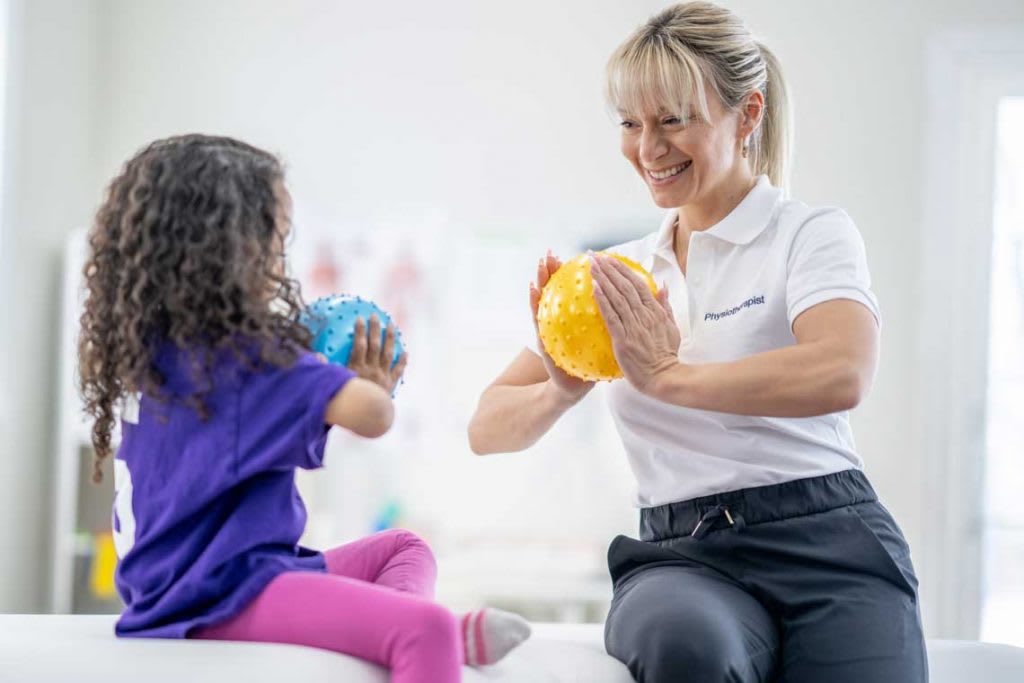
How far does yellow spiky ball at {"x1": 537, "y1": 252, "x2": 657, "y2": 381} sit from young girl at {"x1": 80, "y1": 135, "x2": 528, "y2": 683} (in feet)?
1.10

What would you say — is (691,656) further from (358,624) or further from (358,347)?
(358,347)

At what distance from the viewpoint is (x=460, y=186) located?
4.28 m

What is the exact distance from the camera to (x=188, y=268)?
56.2 inches

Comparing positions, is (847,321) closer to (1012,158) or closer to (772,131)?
(772,131)

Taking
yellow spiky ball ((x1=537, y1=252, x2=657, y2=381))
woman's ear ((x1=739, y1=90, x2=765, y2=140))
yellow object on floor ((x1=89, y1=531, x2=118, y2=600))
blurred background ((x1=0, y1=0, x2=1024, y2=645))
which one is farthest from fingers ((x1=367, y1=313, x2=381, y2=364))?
yellow object on floor ((x1=89, y1=531, x2=118, y2=600))

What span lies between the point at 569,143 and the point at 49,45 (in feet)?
6.27

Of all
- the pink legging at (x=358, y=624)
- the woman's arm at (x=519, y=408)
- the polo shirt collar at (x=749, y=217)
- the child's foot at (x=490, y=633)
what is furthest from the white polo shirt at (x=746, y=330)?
the pink legging at (x=358, y=624)

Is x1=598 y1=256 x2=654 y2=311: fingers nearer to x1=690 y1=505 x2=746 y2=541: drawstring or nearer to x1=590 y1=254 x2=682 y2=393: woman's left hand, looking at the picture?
x1=590 y1=254 x2=682 y2=393: woman's left hand

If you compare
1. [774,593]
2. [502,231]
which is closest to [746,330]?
[774,593]

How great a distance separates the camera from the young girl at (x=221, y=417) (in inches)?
54.6

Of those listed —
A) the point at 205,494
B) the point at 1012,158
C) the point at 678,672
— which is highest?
the point at 1012,158

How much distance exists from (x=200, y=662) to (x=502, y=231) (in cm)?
286

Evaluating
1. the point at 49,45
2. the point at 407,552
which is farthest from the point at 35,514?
the point at 407,552

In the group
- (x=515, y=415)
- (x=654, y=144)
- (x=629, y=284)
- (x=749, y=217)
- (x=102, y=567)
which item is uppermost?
(x=654, y=144)
